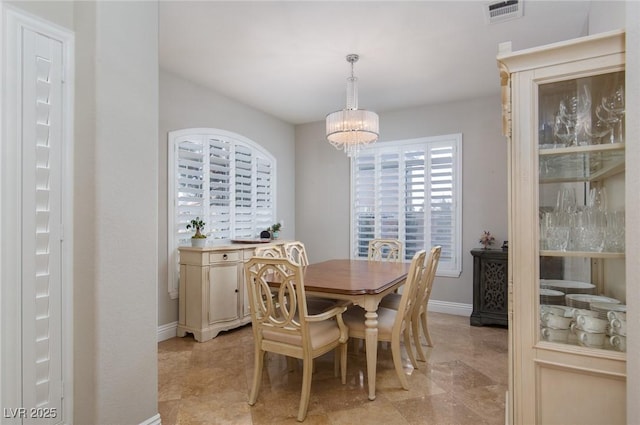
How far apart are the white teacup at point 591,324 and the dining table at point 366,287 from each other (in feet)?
3.67

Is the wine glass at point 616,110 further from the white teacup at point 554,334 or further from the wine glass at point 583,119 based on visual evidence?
the white teacup at point 554,334

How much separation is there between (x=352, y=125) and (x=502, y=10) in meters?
1.40

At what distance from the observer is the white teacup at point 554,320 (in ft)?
4.70

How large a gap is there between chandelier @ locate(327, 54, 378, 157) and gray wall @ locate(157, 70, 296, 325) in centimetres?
163

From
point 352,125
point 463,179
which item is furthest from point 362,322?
point 463,179

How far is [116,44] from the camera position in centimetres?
176

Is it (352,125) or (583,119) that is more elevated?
(352,125)

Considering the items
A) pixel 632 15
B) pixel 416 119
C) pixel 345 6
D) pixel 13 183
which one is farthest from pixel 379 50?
pixel 13 183

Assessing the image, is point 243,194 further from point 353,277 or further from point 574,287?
point 574,287

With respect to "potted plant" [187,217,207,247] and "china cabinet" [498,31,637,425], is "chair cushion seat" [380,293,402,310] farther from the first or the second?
"potted plant" [187,217,207,247]

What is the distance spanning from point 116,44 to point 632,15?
2207mm

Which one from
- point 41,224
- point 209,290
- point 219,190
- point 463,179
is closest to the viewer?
point 41,224

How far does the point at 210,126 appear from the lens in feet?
13.3

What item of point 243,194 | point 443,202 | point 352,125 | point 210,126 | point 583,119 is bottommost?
point 443,202
